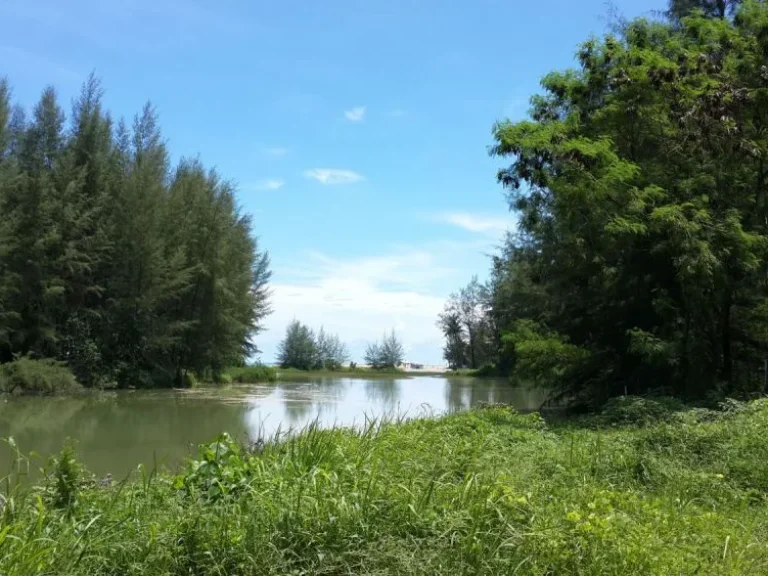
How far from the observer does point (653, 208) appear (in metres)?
13.1

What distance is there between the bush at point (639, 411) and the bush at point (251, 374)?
29048 mm

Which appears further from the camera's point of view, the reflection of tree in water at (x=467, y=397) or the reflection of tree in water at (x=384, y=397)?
the reflection of tree in water at (x=384, y=397)

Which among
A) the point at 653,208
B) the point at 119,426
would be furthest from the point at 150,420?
the point at 653,208

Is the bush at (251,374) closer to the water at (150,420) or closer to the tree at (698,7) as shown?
the water at (150,420)

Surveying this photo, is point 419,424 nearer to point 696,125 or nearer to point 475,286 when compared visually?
point 696,125

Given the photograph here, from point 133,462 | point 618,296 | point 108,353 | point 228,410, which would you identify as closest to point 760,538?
point 133,462

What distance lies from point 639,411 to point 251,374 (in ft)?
104

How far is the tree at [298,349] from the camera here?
66.9 metres

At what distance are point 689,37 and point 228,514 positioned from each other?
14982 mm

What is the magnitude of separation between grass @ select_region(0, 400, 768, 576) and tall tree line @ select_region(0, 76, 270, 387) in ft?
74.2

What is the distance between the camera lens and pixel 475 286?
69.6 meters

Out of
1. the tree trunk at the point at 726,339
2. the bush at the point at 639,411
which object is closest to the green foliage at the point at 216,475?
the bush at the point at 639,411

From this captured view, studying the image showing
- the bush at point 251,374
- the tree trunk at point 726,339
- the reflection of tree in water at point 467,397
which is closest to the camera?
the tree trunk at point 726,339

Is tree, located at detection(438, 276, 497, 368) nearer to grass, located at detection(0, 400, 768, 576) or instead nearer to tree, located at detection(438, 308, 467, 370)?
tree, located at detection(438, 308, 467, 370)
